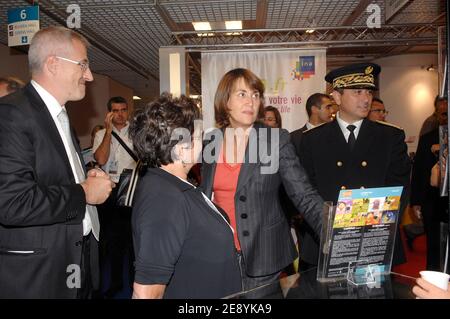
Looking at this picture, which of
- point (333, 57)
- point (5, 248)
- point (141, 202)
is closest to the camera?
point (141, 202)

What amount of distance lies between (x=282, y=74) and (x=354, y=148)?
2821 millimetres

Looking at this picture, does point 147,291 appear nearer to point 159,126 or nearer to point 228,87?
point 159,126

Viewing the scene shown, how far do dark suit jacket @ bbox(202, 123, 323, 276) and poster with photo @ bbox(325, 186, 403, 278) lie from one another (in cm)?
36

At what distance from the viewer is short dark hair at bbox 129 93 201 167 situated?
139 centimetres

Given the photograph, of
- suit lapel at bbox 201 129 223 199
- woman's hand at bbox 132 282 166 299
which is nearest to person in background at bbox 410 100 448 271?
suit lapel at bbox 201 129 223 199

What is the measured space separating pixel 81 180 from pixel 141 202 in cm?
65

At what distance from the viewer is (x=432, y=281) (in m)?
1.17

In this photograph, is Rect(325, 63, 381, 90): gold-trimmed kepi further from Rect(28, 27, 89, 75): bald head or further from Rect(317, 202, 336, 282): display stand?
Rect(28, 27, 89, 75): bald head

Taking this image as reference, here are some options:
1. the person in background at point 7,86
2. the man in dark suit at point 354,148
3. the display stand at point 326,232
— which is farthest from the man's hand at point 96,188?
the person in background at point 7,86

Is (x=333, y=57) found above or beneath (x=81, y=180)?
above

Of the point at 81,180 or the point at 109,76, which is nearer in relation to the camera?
the point at 81,180

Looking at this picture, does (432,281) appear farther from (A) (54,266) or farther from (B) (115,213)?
(B) (115,213)

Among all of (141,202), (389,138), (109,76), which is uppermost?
(109,76)

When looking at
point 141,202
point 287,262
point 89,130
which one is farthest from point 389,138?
point 89,130
